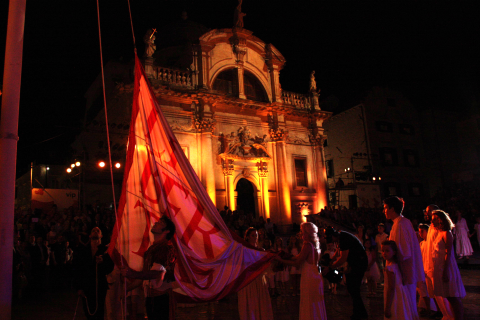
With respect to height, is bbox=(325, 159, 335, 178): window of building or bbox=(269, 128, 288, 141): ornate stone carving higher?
bbox=(269, 128, 288, 141): ornate stone carving

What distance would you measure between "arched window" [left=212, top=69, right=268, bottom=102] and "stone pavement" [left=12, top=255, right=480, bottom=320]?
15609mm

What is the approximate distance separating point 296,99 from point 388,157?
11958 millimetres

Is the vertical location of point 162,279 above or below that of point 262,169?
below

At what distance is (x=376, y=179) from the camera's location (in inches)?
1075

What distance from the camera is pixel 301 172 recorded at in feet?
78.0

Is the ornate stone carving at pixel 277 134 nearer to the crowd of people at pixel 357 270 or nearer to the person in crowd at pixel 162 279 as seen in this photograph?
the crowd of people at pixel 357 270

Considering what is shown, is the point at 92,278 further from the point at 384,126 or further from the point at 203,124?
the point at 384,126

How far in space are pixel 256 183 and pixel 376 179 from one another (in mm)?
11387

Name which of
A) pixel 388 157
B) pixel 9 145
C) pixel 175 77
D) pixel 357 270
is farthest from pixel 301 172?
pixel 9 145

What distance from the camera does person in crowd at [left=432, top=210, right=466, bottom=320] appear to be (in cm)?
497

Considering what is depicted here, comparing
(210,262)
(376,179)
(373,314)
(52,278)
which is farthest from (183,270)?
(376,179)

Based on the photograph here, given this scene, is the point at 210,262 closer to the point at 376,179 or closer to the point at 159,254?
the point at 159,254

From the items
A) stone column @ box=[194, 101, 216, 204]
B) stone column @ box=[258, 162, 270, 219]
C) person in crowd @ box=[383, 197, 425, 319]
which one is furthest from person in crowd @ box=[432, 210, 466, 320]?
stone column @ box=[258, 162, 270, 219]

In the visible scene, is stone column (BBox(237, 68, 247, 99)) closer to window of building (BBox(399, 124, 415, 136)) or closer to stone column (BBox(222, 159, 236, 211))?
stone column (BBox(222, 159, 236, 211))
